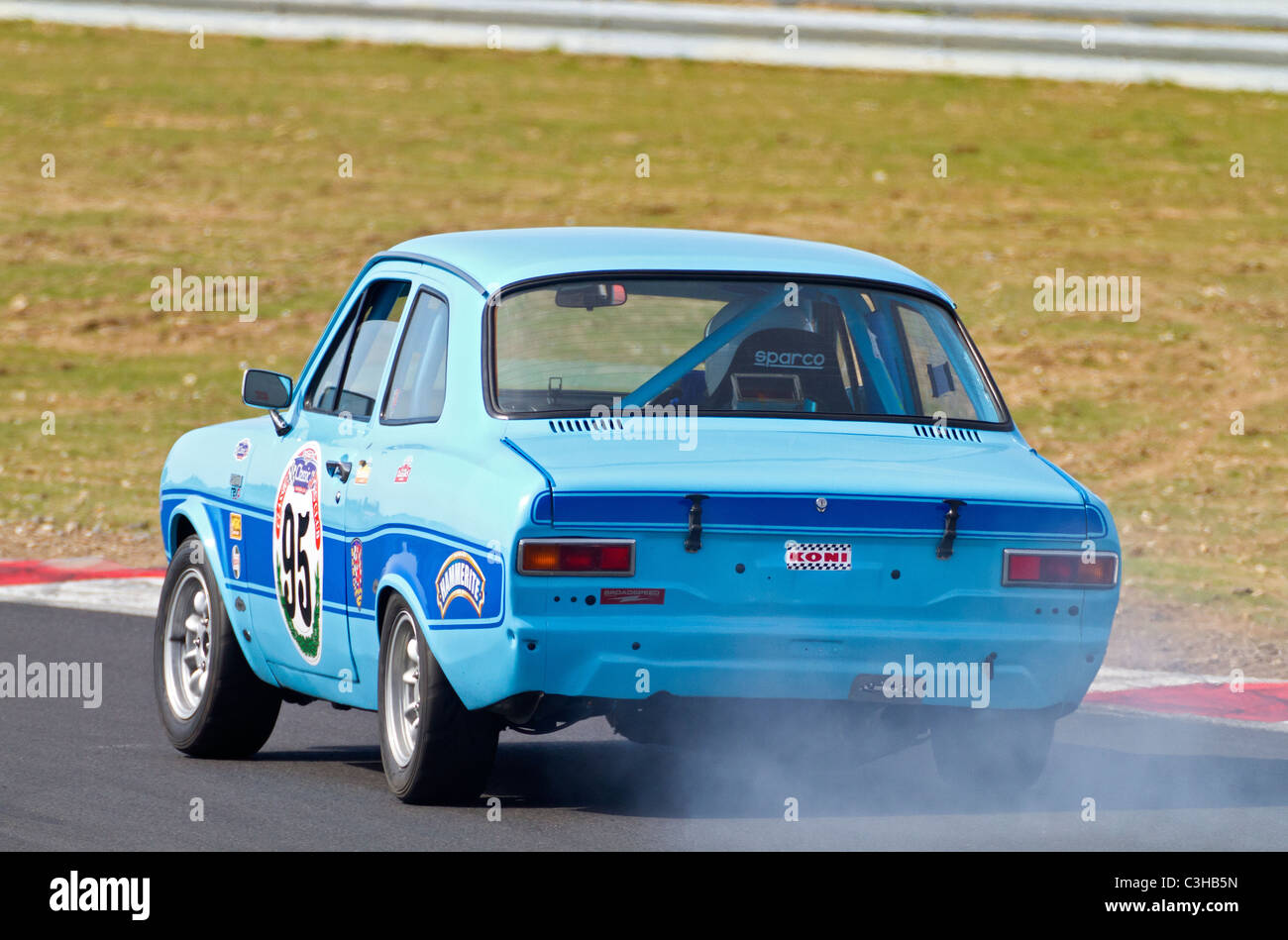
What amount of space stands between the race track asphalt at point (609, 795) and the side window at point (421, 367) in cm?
127

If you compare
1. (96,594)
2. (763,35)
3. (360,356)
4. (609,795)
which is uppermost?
(763,35)

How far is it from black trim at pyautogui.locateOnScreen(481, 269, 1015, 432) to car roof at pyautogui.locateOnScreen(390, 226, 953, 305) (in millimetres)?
17

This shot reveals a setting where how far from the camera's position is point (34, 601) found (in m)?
12.2

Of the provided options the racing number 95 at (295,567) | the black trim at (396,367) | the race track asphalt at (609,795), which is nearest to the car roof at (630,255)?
the black trim at (396,367)

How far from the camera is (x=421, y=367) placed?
293 inches

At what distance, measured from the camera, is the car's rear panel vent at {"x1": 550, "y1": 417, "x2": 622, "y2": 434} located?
6.83m

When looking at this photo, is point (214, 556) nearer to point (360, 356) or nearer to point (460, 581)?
point (360, 356)

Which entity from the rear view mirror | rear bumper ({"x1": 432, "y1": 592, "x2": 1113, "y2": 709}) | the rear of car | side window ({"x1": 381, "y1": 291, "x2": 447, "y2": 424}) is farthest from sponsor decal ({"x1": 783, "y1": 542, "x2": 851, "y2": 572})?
side window ({"x1": 381, "y1": 291, "x2": 447, "y2": 424})

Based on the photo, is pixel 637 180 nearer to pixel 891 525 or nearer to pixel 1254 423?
pixel 1254 423

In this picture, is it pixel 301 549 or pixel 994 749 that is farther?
pixel 301 549

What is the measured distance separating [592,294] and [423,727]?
60.6 inches

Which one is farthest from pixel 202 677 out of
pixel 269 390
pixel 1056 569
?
pixel 1056 569

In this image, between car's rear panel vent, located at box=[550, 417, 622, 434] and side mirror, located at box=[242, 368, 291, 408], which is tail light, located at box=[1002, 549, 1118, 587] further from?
side mirror, located at box=[242, 368, 291, 408]
